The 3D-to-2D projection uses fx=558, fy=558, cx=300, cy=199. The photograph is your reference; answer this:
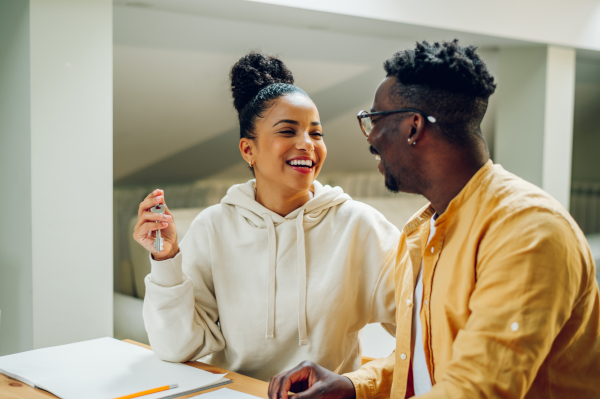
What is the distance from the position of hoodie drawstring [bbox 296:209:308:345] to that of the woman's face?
0.10 m

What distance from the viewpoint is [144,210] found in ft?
4.22

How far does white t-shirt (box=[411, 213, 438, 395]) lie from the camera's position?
1038mm

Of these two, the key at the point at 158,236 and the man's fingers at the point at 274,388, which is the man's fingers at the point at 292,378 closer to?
the man's fingers at the point at 274,388

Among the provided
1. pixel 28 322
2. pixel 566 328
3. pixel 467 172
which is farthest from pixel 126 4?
pixel 566 328

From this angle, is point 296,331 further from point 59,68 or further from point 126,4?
point 126,4

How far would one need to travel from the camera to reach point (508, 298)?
0.77m

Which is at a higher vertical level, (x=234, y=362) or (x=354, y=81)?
(x=354, y=81)

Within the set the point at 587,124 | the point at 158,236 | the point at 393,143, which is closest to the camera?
the point at 393,143

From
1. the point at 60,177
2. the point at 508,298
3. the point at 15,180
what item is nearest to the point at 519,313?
the point at 508,298

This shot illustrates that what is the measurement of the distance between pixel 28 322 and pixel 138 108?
142 cm

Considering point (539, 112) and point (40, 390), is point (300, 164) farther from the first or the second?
point (539, 112)

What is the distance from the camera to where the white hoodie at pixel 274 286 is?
1321mm

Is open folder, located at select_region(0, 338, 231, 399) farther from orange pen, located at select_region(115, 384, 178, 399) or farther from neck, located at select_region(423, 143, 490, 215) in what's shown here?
neck, located at select_region(423, 143, 490, 215)

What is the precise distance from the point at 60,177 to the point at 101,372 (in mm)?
885
